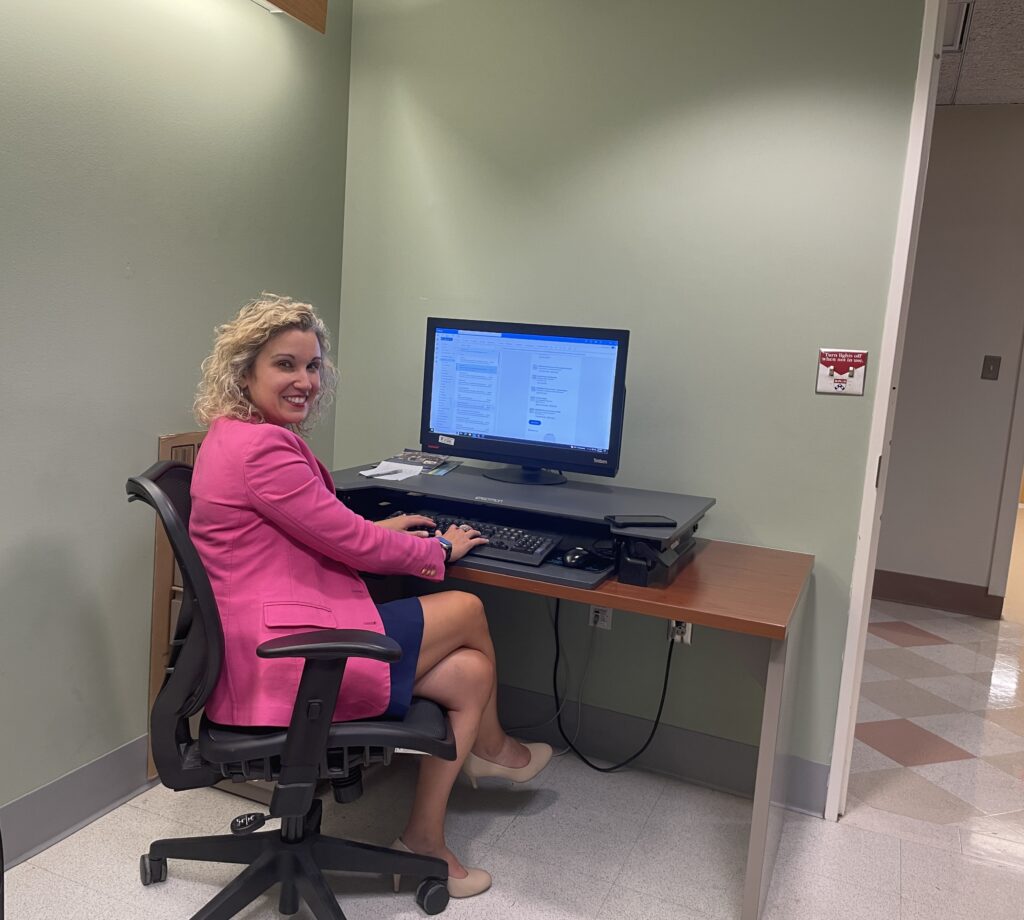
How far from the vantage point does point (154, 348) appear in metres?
2.18

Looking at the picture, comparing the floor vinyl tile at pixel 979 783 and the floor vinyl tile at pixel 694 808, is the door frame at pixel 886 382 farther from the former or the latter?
the floor vinyl tile at pixel 979 783

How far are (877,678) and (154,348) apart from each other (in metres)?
2.90

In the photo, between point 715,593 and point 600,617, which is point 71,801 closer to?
point 600,617

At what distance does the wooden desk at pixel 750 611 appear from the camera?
5.76 ft

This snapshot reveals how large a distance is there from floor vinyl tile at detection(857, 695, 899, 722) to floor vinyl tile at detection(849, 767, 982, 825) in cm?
39

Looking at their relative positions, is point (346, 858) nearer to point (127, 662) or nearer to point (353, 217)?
point (127, 662)

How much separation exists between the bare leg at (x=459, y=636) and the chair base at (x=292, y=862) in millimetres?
350

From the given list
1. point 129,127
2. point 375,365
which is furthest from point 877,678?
point 129,127

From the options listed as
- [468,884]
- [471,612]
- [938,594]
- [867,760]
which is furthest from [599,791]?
[938,594]

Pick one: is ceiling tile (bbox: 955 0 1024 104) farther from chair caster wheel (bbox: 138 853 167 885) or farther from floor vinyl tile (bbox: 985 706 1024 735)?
chair caster wheel (bbox: 138 853 167 885)

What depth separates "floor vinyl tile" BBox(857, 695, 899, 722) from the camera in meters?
3.05

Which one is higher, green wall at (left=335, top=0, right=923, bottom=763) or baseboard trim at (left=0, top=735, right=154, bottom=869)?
green wall at (left=335, top=0, right=923, bottom=763)

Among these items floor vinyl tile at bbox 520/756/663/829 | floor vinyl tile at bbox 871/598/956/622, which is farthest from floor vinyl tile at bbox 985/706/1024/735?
floor vinyl tile at bbox 520/756/663/829

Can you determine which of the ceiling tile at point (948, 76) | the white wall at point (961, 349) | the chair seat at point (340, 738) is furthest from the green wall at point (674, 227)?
the white wall at point (961, 349)
